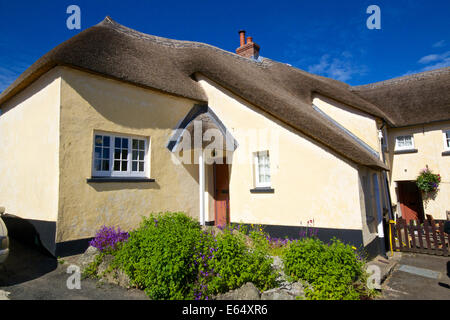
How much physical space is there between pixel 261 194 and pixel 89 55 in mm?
6036

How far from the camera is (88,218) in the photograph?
646 centimetres

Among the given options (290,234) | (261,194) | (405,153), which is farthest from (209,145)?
(405,153)

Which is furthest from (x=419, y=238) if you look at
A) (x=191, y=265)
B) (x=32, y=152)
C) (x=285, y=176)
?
(x=32, y=152)

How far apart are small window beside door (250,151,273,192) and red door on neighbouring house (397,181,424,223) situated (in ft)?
30.5

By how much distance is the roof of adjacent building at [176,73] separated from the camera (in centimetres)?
676

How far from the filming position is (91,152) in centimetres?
667

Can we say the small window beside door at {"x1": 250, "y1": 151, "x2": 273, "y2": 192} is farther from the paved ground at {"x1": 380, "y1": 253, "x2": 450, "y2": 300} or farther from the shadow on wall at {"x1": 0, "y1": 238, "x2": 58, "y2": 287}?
the shadow on wall at {"x1": 0, "y1": 238, "x2": 58, "y2": 287}

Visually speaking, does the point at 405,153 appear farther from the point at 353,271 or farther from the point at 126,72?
the point at 126,72

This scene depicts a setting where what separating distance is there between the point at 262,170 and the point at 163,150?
10.2 feet

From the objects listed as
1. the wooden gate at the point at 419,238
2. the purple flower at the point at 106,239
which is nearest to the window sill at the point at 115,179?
the purple flower at the point at 106,239

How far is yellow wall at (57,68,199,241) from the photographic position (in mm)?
6273

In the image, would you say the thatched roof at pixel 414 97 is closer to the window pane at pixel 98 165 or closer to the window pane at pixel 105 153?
the window pane at pixel 105 153

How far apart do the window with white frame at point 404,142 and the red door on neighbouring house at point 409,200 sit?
2.00 metres

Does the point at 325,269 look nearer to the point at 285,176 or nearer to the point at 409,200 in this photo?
the point at 285,176
